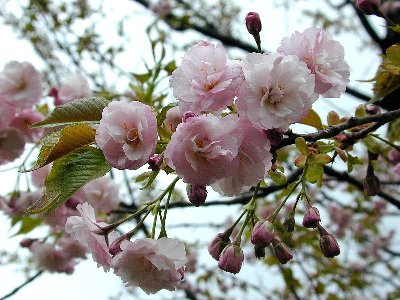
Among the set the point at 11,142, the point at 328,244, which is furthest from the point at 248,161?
the point at 11,142

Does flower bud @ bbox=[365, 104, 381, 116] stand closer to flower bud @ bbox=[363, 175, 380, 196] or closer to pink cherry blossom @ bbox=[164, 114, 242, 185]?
flower bud @ bbox=[363, 175, 380, 196]

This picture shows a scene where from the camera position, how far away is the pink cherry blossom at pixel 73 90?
1.90m

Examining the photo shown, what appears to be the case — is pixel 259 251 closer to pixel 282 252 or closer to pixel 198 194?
pixel 282 252

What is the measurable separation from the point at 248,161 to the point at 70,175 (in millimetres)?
308

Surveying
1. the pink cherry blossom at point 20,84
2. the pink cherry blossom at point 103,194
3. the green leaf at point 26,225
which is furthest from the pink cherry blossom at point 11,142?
the green leaf at point 26,225

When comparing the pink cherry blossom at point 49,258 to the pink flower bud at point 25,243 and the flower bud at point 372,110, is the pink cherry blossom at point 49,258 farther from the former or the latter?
the flower bud at point 372,110

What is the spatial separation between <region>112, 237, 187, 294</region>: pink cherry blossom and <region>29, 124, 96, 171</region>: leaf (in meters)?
0.19

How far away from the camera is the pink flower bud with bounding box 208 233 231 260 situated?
938 millimetres

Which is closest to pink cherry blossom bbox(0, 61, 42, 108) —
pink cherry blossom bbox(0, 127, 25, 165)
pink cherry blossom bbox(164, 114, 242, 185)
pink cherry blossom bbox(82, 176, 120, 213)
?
pink cherry blossom bbox(0, 127, 25, 165)

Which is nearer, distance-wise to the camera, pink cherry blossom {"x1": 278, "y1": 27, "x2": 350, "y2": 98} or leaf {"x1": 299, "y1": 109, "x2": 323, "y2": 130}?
pink cherry blossom {"x1": 278, "y1": 27, "x2": 350, "y2": 98}

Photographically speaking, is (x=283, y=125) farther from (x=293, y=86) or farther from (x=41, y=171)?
(x=41, y=171)

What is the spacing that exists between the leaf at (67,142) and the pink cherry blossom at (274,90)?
27 centimetres

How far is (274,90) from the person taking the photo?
0.76m

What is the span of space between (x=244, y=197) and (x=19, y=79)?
0.88 metres
